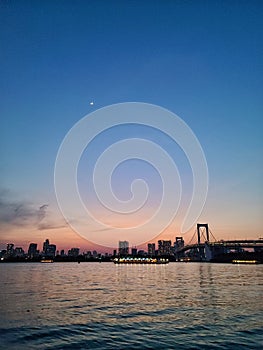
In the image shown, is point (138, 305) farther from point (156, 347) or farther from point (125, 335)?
point (156, 347)

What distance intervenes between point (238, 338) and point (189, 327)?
13.0 feet

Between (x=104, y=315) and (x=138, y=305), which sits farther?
(x=138, y=305)

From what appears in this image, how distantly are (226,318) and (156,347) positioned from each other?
11.0 meters

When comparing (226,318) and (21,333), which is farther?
(226,318)

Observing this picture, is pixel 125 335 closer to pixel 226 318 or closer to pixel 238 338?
pixel 238 338

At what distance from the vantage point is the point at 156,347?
59.0 feet

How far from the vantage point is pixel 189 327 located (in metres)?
22.7

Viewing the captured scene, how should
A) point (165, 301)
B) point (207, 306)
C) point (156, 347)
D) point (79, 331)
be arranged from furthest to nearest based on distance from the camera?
point (165, 301), point (207, 306), point (79, 331), point (156, 347)

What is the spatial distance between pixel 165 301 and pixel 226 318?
10.9 m

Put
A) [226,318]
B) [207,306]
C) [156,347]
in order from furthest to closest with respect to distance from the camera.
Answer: [207,306] → [226,318] → [156,347]

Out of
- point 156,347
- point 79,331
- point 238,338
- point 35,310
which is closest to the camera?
point 156,347

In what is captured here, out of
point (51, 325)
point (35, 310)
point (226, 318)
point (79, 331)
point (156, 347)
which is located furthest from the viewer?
point (35, 310)

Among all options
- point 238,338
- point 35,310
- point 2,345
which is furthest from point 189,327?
point 35,310

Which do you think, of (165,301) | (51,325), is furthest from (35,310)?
(165,301)
